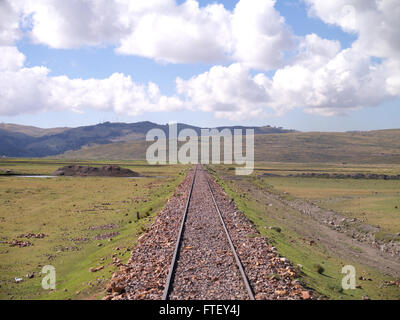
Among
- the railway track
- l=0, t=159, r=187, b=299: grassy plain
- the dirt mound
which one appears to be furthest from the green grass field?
the dirt mound

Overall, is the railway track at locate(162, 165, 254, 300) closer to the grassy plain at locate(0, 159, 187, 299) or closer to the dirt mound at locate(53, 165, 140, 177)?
the grassy plain at locate(0, 159, 187, 299)

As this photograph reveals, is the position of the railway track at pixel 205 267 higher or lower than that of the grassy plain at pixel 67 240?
higher

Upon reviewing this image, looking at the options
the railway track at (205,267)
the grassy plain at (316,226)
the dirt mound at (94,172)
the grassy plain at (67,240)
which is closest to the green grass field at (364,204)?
the grassy plain at (316,226)

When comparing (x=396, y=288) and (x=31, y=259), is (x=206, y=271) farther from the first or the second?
(x=31, y=259)

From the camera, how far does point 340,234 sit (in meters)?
26.2

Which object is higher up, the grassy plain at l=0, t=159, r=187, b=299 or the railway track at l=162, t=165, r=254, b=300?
the railway track at l=162, t=165, r=254, b=300

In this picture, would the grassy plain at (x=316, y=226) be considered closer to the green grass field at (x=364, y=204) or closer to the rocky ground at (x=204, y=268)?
the green grass field at (x=364, y=204)

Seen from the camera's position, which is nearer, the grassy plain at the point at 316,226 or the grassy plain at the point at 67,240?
the grassy plain at the point at 67,240

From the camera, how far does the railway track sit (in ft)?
32.8

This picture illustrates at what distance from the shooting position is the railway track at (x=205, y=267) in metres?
10.0

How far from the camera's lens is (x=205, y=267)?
1211 cm

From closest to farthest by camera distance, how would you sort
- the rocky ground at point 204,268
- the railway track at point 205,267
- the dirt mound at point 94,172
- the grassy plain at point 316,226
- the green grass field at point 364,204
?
1. the railway track at point 205,267
2. the rocky ground at point 204,268
3. the grassy plain at point 316,226
4. the green grass field at point 364,204
5. the dirt mound at point 94,172
